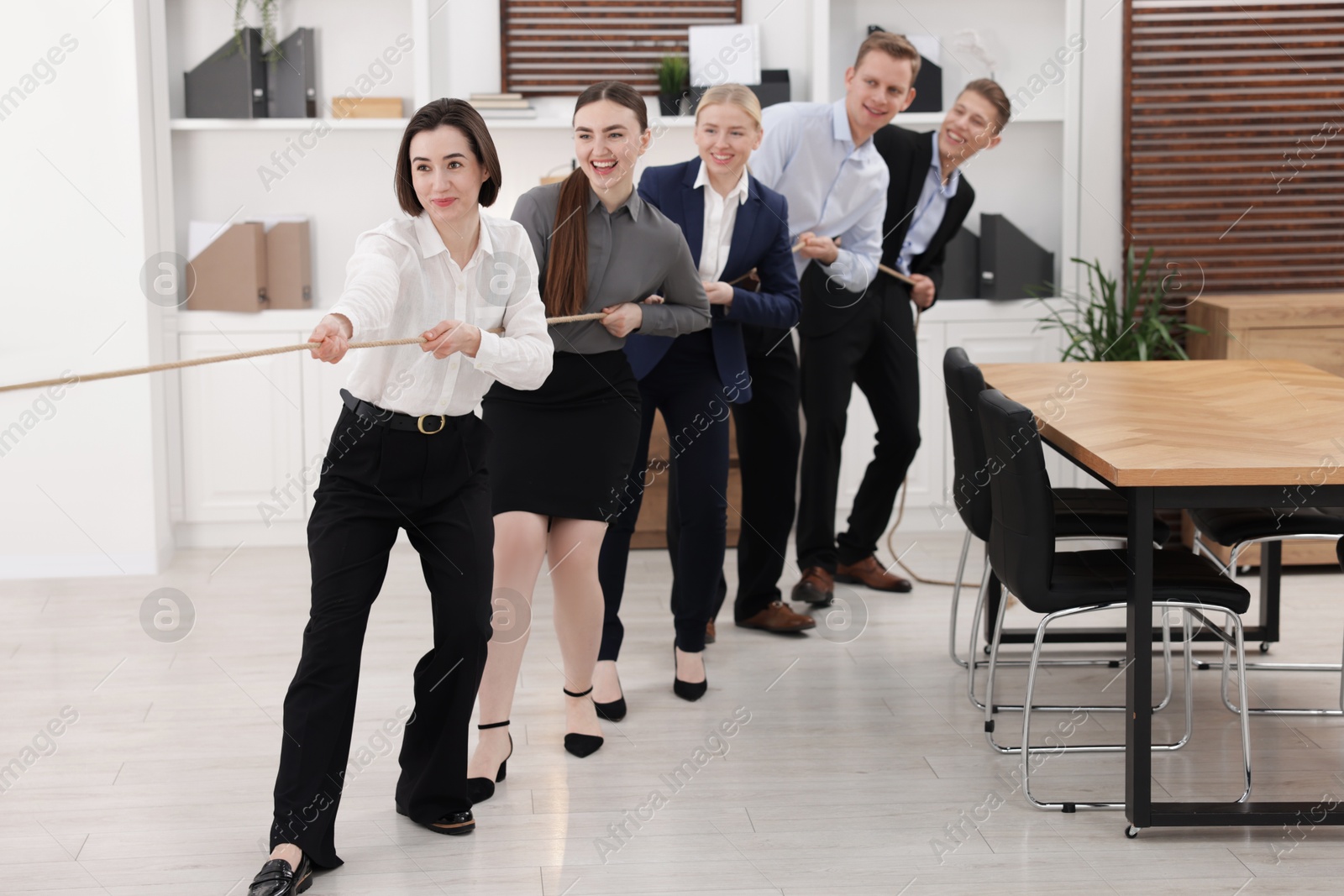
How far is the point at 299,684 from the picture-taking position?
2252 mm

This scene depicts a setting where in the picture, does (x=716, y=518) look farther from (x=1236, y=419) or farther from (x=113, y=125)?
Result: (x=113, y=125)

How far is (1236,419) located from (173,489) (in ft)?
12.6

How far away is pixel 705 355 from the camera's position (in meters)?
3.24

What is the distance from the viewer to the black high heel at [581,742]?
9.70 feet

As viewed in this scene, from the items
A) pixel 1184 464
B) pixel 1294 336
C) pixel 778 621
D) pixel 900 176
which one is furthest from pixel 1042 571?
pixel 1294 336

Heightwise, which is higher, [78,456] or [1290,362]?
[1290,362]

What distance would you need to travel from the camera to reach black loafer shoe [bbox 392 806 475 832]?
8.36 feet

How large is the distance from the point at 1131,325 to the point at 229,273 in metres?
3.40

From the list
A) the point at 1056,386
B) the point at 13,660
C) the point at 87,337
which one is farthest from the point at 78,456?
the point at 1056,386

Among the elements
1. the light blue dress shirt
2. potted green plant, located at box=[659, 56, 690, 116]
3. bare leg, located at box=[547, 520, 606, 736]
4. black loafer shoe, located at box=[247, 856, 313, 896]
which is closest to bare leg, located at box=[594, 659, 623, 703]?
bare leg, located at box=[547, 520, 606, 736]

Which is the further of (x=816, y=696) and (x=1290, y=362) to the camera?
(x=1290, y=362)

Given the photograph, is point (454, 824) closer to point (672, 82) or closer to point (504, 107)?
→ point (504, 107)

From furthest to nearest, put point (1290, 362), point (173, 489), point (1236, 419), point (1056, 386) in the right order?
point (173, 489) < point (1290, 362) < point (1056, 386) < point (1236, 419)

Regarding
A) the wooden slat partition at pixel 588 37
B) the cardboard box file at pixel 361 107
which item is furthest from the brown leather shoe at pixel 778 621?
the cardboard box file at pixel 361 107
